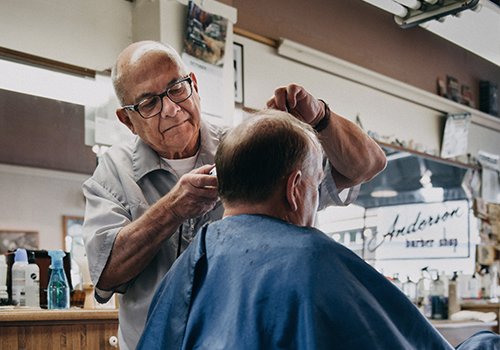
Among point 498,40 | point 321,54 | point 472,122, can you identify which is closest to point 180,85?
point 321,54

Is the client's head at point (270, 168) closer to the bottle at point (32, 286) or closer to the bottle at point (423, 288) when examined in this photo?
the bottle at point (32, 286)

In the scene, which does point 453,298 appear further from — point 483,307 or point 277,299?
point 277,299

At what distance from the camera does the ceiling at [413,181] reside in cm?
466

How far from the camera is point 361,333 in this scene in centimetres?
96

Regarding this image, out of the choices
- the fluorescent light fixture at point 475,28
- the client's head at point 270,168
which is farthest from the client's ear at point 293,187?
the fluorescent light fixture at point 475,28

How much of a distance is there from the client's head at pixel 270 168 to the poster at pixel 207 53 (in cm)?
191

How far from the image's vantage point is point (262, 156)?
1.13 m

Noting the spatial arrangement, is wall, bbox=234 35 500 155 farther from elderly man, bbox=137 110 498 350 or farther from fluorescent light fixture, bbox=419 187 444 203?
elderly man, bbox=137 110 498 350

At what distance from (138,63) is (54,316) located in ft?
3.97

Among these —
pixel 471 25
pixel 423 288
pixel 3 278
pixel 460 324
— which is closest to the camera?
pixel 3 278

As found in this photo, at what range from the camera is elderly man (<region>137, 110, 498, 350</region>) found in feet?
3.16

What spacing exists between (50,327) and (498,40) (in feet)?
13.4

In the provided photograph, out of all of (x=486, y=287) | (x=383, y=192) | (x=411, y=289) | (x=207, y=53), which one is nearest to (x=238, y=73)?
(x=207, y=53)

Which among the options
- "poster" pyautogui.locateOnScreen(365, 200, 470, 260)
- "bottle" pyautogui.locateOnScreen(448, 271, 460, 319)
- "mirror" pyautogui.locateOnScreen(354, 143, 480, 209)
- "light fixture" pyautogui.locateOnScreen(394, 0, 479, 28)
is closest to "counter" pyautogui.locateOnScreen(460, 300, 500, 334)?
"bottle" pyautogui.locateOnScreen(448, 271, 460, 319)
